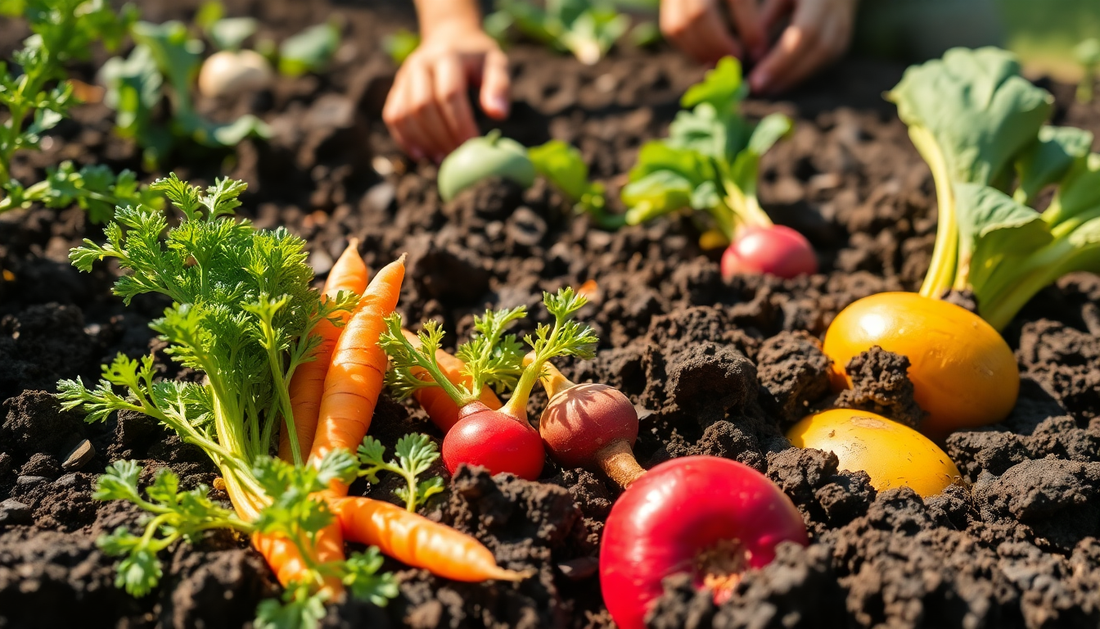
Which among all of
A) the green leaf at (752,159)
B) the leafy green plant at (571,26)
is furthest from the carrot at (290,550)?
the leafy green plant at (571,26)

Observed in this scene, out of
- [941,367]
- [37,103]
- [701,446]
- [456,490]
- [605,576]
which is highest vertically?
[37,103]

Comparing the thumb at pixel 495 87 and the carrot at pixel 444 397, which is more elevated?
the thumb at pixel 495 87

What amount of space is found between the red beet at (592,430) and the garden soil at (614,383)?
6 cm

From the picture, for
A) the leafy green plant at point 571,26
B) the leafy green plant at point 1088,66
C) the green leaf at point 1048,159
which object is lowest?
the leafy green plant at point 1088,66

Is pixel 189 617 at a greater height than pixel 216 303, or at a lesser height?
lesser

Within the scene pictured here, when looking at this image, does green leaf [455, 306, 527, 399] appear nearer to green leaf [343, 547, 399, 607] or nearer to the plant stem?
green leaf [343, 547, 399, 607]

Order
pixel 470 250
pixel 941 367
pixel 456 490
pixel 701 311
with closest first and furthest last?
pixel 456 490 < pixel 941 367 < pixel 701 311 < pixel 470 250

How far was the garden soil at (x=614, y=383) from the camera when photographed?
5.79 feet

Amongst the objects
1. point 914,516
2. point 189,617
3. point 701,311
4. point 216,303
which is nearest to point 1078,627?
point 914,516

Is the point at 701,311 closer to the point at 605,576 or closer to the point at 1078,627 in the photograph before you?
the point at 605,576

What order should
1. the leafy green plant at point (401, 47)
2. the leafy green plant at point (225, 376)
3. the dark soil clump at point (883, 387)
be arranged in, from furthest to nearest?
1. the leafy green plant at point (401, 47)
2. the dark soil clump at point (883, 387)
3. the leafy green plant at point (225, 376)

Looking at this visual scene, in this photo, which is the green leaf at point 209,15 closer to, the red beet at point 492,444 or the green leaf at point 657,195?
the green leaf at point 657,195

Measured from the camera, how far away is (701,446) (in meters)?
2.25

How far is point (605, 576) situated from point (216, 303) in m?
1.06
